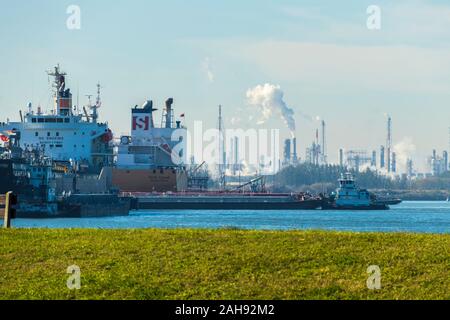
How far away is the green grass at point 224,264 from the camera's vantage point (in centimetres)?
1725

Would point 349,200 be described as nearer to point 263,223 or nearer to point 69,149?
point 69,149

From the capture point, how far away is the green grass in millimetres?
17250

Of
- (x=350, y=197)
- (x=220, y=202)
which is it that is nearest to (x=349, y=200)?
(x=350, y=197)

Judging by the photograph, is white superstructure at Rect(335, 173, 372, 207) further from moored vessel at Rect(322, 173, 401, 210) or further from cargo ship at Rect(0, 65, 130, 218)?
cargo ship at Rect(0, 65, 130, 218)

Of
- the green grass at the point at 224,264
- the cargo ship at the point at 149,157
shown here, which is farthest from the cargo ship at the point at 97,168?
the green grass at the point at 224,264

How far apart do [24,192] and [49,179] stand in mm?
3229

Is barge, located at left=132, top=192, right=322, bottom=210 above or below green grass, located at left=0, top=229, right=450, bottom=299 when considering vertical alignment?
below

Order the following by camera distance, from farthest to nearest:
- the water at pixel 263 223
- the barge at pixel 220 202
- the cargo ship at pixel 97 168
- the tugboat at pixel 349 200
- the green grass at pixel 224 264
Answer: the tugboat at pixel 349 200 < the barge at pixel 220 202 < the cargo ship at pixel 97 168 < the water at pixel 263 223 < the green grass at pixel 224 264

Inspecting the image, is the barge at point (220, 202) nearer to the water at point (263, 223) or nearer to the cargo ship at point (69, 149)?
the cargo ship at point (69, 149)

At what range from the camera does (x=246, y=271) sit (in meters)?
18.2

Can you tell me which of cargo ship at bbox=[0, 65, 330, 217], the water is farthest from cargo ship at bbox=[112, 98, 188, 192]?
the water
